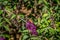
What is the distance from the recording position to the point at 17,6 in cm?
375

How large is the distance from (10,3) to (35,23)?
0.60 meters

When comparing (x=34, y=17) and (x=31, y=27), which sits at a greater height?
(x=34, y=17)

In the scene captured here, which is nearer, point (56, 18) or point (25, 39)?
point (25, 39)

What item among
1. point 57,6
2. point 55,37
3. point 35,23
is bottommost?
point 55,37

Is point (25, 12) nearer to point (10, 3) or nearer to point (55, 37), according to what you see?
point (10, 3)

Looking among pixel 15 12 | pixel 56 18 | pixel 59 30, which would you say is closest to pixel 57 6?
pixel 56 18

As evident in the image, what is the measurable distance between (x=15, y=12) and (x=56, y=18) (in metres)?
0.71

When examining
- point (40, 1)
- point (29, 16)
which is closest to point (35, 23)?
point (29, 16)

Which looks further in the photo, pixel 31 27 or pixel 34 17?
pixel 34 17

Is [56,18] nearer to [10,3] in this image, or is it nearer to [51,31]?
[51,31]

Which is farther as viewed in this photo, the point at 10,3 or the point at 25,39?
the point at 10,3

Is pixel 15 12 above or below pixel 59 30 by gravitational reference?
above

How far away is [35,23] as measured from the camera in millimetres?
3510

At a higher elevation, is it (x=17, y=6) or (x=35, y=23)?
→ (x=17, y=6)
